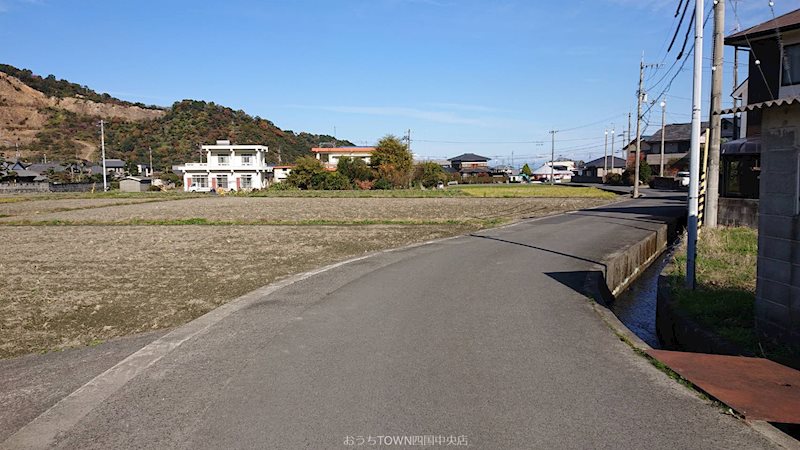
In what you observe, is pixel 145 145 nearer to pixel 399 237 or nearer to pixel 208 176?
pixel 208 176

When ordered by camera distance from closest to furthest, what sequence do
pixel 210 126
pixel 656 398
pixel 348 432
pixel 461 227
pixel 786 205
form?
1. pixel 348 432
2. pixel 656 398
3. pixel 786 205
4. pixel 461 227
5. pixel 210 126

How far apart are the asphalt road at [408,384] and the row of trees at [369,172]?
51.8 m

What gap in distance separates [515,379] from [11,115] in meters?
120

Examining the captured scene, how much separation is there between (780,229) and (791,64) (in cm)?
1595

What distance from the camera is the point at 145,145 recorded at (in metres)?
104

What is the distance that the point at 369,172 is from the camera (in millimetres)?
61344

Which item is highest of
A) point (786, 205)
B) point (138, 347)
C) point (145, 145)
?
point (145, 145)

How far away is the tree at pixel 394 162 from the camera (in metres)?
59.7

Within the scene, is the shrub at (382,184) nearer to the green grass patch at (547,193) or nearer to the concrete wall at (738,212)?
the green grass patch at (547,193)

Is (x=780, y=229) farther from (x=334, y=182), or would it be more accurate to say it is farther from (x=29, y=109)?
(x=29, y=109)

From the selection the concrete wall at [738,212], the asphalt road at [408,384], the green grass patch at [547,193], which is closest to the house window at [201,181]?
the green grass patch at [547,193]

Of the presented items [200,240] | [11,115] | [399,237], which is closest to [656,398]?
[399,237]

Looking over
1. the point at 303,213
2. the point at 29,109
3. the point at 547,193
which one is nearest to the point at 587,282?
the point at 303,213

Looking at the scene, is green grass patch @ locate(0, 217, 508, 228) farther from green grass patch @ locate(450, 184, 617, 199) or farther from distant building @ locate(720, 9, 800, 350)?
green grass patch @ locate(450, 184, 617, 199)
